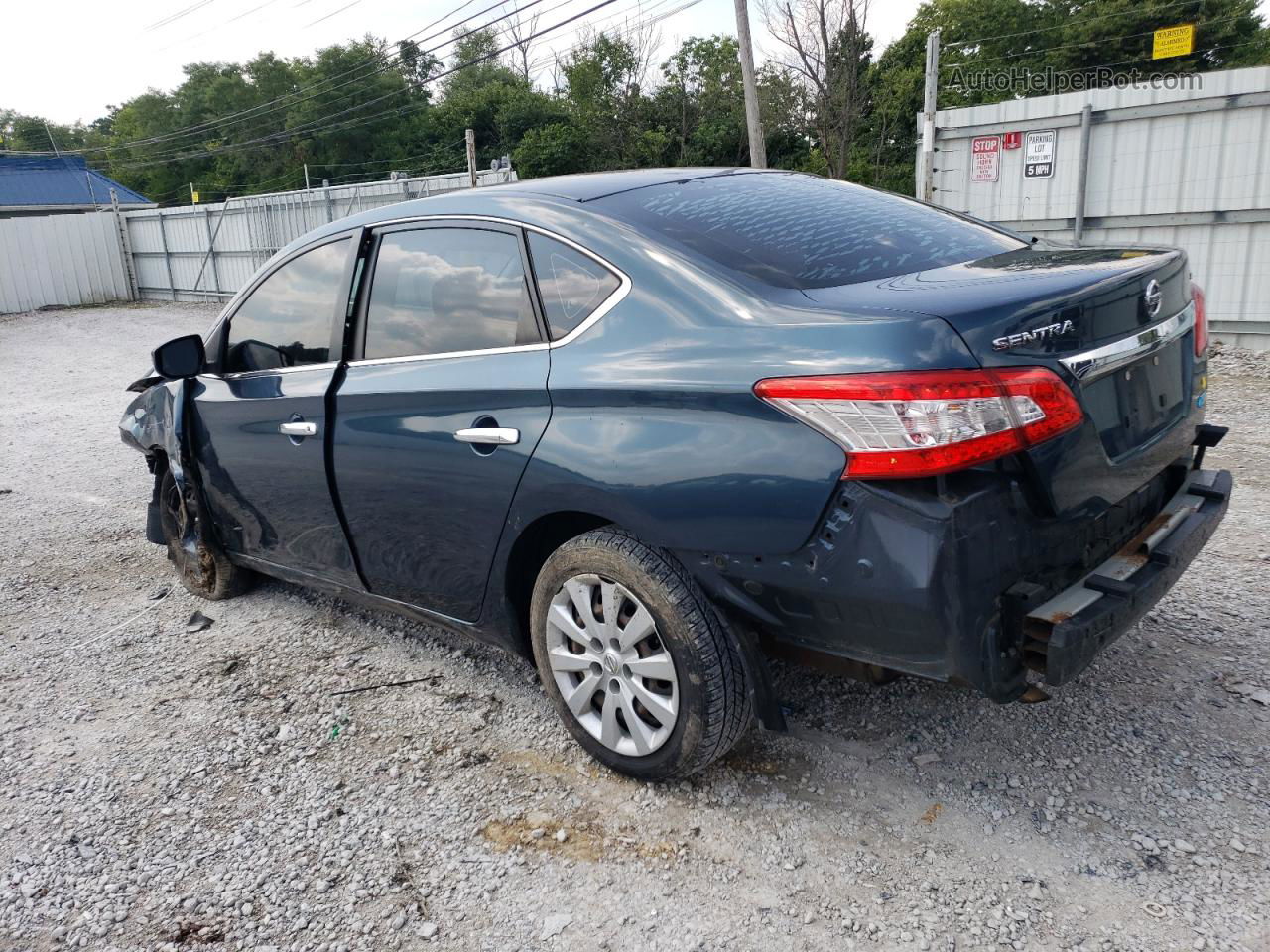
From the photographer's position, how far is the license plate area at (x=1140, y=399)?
7.64ft

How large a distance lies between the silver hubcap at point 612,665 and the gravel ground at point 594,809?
0.21m

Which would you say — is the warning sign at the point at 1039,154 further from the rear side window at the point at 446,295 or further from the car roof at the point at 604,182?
the rear side window at the point at 446,295

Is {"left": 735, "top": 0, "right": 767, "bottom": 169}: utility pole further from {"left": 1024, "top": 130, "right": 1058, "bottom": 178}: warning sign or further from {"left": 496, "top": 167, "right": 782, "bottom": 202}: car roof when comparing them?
{"left": 496, "top": 167, "right": 782, "bottom": 202}: car roof

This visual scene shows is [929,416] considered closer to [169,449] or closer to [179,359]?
[179,359]

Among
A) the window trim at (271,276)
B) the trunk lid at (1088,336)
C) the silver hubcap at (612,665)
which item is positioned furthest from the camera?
the window trim at (271,276)

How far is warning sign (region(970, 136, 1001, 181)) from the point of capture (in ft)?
33.7

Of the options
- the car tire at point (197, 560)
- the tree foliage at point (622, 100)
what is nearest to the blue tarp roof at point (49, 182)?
the tree foliage at point (622, 100)

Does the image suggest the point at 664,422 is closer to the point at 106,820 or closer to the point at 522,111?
the point at 106,820

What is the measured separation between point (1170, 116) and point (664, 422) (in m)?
8.92

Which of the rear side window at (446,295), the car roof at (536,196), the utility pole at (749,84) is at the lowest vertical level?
the rear side window at (446,295)

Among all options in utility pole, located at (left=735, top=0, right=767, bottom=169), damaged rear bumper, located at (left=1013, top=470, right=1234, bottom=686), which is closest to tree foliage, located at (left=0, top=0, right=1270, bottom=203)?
utility pole, located at (left=735, top=0, right=767, bottom=169)

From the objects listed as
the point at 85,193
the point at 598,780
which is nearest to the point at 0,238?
the point at 85,193

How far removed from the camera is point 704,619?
247 cm

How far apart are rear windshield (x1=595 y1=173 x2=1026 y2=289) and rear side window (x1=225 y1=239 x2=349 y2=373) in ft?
4.01
